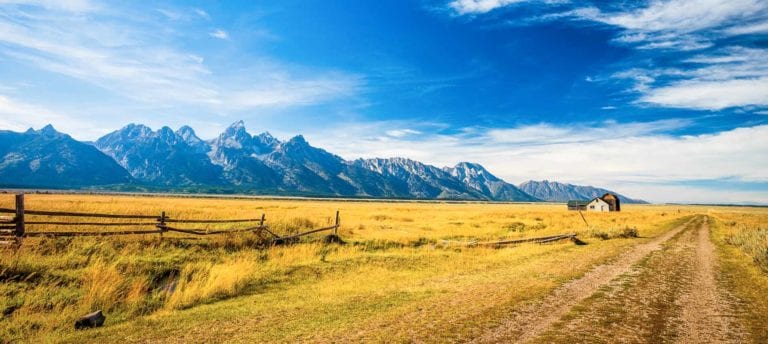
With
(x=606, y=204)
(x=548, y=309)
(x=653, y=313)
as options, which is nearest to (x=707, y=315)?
(x=653, y=313)

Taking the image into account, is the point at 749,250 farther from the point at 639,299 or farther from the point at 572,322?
the point at 572,322

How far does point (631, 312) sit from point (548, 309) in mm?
1869

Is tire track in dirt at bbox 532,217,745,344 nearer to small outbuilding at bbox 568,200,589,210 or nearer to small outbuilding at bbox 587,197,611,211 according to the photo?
small outbuilding at bbox 587,197,611,211

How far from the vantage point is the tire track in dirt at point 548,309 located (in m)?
7.26

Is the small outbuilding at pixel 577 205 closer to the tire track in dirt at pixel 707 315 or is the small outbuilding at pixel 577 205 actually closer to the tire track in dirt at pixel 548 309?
the tire track in dirt at pixel 548 309

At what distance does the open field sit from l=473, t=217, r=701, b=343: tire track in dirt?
4 cm

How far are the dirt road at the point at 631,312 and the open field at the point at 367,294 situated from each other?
0.05 meters

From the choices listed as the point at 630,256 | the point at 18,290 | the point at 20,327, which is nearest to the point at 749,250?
the point at 630,256

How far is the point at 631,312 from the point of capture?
8.98 meters

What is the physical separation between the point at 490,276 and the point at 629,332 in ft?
22.6

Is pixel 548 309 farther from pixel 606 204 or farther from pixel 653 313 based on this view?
pixel 606 204

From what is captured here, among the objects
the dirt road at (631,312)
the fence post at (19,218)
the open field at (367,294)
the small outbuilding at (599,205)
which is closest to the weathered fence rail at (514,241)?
the open field at (367,294)

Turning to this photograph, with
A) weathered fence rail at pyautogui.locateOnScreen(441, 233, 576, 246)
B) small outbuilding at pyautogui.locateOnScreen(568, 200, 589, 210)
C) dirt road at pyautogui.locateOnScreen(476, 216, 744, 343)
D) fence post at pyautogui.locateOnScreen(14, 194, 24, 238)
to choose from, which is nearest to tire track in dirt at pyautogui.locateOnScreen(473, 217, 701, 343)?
dirt road at pyautogui.locateOnScreen(476, 216, 744, 343)

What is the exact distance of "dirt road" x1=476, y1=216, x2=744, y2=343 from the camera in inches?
286
